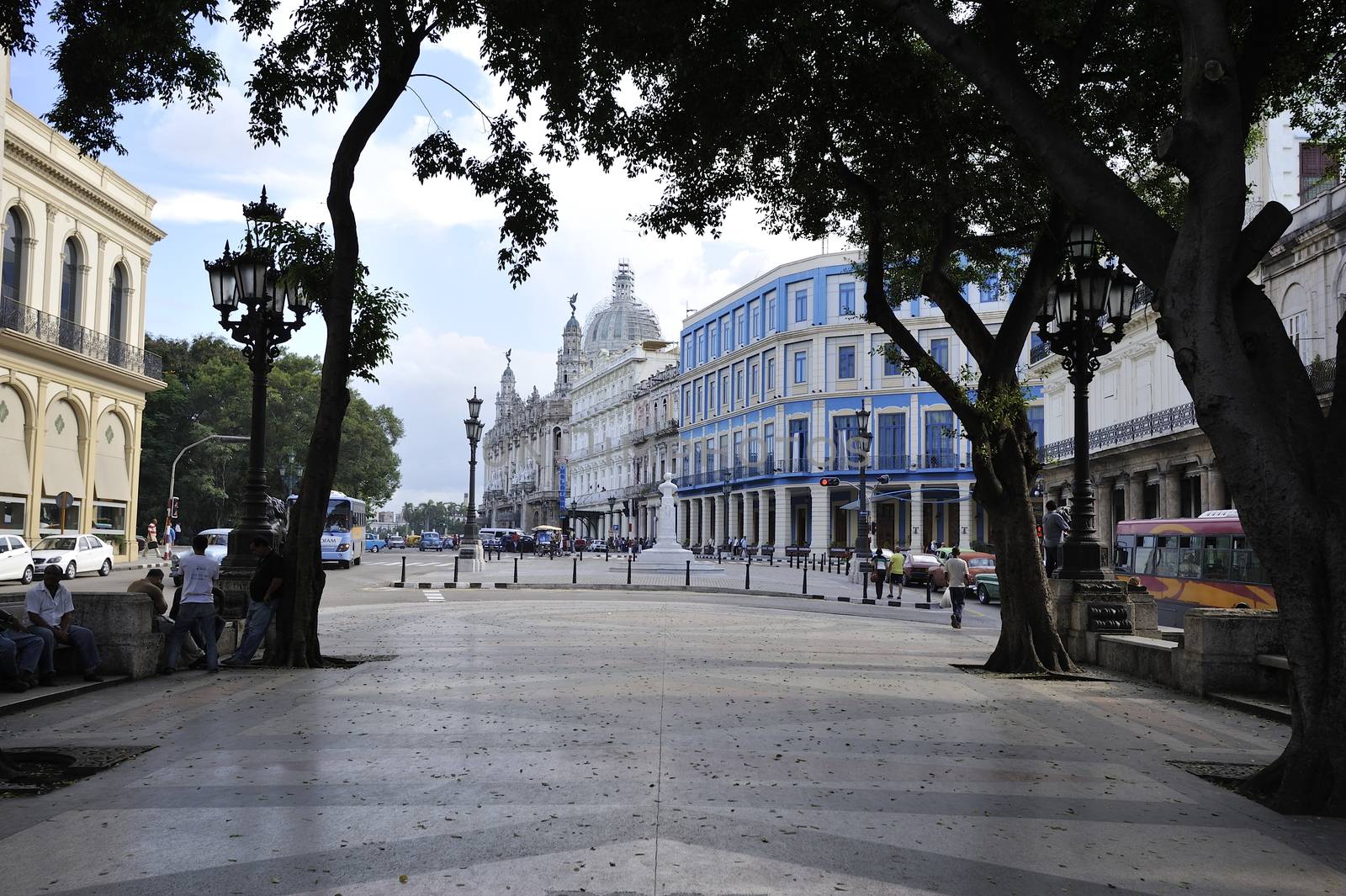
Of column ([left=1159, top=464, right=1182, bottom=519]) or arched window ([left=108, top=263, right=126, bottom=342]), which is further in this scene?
arched window ([left=108, top=263, right=126, bottom=342])

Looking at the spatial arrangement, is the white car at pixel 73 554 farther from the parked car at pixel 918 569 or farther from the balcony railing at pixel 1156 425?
the balcony railing at pixel 1156 425

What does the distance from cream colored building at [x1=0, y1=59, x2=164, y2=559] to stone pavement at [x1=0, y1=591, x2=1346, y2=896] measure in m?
28.5

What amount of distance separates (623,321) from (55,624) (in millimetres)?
122359

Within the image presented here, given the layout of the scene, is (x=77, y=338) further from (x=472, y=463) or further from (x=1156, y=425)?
(x=1156, y=425)

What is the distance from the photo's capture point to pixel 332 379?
1231 centimetres

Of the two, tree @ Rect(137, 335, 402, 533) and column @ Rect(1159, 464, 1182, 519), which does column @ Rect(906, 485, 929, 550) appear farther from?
tree @ Rect(137, 335, 402, 533)

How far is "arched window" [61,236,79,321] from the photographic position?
37.8 m

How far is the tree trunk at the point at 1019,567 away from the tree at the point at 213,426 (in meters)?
46.5

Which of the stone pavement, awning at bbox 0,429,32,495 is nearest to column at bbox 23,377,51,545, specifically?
awning at bbox 0,429,32,495

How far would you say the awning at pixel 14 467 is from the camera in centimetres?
3391

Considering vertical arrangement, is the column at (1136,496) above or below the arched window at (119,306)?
below

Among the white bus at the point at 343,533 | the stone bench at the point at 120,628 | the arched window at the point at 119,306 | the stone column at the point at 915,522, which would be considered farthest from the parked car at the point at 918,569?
the arched window at the point at 119,306

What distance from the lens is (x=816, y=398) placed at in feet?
216

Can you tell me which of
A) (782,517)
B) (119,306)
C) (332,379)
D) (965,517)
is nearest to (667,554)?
(119,306)
